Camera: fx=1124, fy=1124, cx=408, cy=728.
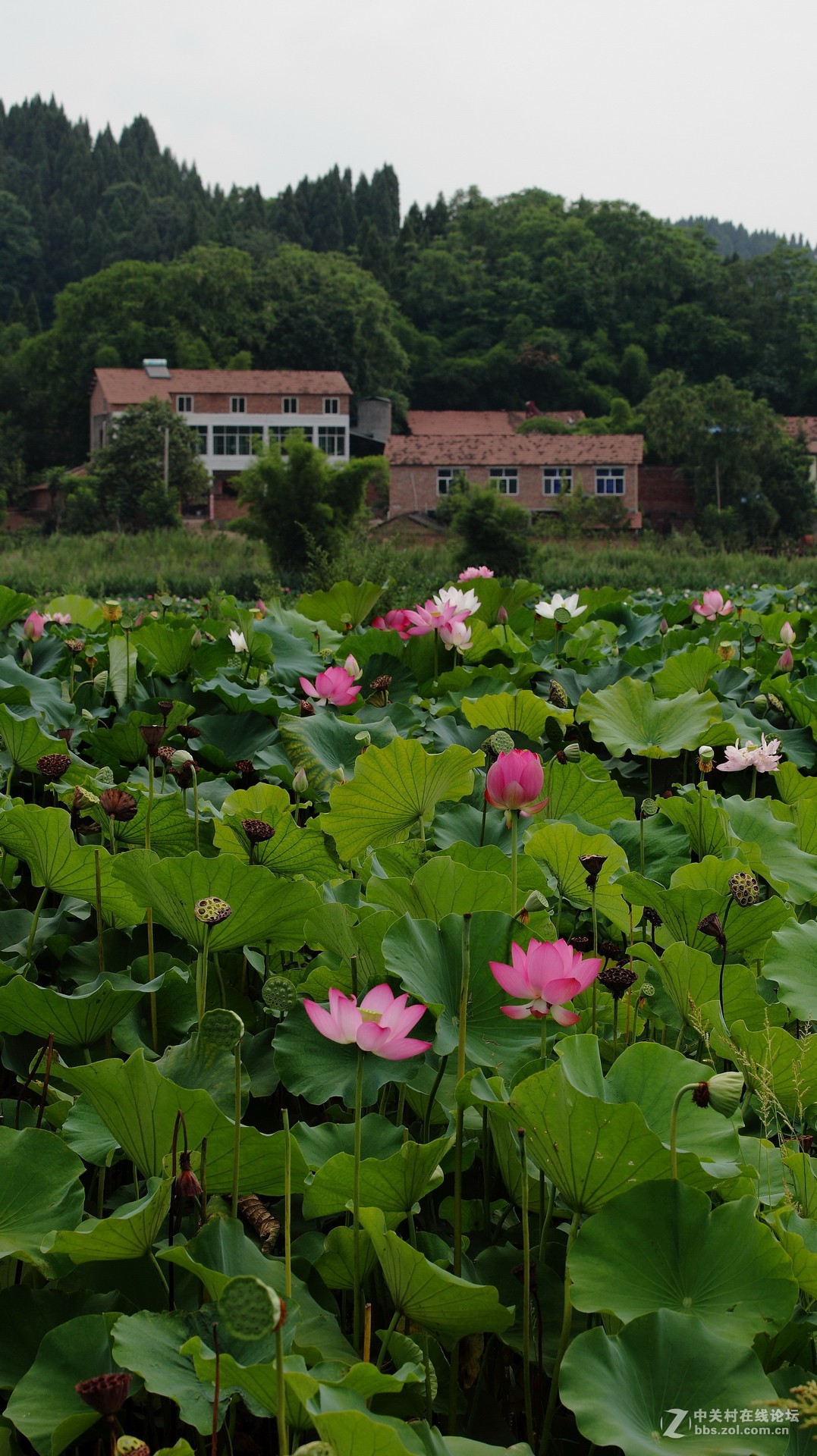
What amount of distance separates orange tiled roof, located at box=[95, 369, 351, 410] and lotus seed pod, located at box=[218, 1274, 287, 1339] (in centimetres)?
4587

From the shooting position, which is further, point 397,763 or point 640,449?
point 640,449

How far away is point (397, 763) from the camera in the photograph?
4.19 feet

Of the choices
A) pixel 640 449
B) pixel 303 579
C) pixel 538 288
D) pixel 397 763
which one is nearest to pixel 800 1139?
pixel 397 763

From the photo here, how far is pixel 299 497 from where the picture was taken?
73.5ft

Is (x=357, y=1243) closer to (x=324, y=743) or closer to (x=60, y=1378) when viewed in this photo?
(x=60, y=1378)

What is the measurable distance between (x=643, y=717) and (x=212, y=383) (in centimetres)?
4627

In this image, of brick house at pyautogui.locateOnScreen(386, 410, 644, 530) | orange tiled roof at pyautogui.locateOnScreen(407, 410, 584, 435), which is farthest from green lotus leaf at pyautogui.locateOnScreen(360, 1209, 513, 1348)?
orange tiled roof at pyautogui.locateOnScreen(407, 410, 584, 435)

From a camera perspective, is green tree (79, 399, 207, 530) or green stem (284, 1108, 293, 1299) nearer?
green stem (284, 1108, 293, 1299)

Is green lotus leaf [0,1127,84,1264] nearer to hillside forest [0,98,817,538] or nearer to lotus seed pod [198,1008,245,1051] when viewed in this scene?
lotus seed pod [198,1008,245,1051]

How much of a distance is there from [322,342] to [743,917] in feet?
179

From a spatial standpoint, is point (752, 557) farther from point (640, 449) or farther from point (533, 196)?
point (533, 196)

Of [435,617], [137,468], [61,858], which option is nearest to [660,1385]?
[61,858]

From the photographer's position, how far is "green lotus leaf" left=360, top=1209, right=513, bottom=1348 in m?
0.69

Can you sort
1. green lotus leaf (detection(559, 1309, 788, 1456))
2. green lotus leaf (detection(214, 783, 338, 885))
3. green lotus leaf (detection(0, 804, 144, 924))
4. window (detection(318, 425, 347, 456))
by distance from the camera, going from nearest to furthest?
green lotus leaf (detection(559, 1309, 788, 1456))
green lotus leaf (detection(0, 804, 144, 924))
green lotus leaf (detection(214, 783, 338, 885))
window (detection(318, 425, 347, 456))
